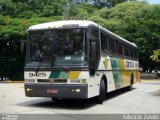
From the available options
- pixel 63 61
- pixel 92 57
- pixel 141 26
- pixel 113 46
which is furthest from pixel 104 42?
pixel 141 26

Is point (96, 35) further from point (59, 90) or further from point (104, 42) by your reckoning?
point (59, 90)

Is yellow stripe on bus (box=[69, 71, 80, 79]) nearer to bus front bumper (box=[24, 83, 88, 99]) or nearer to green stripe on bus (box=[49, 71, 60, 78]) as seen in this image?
bus front bumper (box=[24, 83, 88, 99])

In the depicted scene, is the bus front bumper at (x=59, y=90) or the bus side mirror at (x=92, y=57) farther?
the bus side mirror at (x=92, y=57)

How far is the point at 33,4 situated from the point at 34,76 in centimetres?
3541

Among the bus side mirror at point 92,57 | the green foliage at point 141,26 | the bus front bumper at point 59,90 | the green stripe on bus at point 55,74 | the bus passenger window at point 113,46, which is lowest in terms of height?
the bus front bumper at point 59,90

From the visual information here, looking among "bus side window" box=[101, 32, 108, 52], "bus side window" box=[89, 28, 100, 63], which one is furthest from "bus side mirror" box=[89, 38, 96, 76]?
"bus side window" box=[101, 32, 108, 52]

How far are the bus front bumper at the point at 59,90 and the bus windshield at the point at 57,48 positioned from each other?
734mm

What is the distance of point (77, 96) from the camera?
13859 mm

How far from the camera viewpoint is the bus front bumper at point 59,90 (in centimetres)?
1388

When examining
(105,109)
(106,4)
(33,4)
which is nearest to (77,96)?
(105,109)

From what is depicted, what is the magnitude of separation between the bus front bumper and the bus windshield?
0.73 m

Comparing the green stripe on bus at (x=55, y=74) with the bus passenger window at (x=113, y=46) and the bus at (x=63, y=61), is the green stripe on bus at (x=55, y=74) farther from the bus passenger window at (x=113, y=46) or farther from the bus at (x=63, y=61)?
the bus passenger window at (x=113, y=46)

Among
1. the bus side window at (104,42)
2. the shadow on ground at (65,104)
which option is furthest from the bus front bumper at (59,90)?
the bus side window at (104,42)

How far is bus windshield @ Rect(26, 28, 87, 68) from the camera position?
46.3 feet
